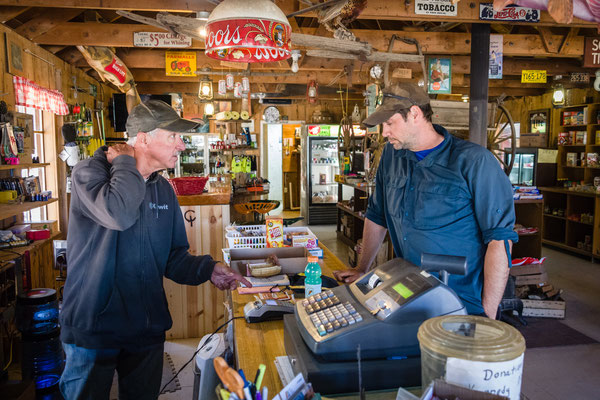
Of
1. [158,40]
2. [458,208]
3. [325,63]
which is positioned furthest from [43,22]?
[458,208]

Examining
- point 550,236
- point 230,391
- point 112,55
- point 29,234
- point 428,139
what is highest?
point 112,55

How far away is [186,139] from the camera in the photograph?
12.1 m

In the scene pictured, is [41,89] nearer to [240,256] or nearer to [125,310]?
[240,256]

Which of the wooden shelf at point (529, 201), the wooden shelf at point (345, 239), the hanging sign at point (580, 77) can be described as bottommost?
the wooden shelf at point (345, 239)

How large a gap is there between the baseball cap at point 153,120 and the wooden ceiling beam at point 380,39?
4923 mm

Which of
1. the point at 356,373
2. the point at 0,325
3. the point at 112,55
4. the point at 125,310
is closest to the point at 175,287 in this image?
the point at 0,325

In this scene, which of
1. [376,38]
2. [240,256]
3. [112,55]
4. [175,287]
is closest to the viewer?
[240,256]

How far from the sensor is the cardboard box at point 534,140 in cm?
1096

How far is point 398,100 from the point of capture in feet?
7.35

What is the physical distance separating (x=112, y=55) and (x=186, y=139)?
4.80 meters

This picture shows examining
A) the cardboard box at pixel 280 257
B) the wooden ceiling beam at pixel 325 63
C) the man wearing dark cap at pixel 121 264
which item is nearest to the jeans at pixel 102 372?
the man wearing dark cap at pixel 121 264

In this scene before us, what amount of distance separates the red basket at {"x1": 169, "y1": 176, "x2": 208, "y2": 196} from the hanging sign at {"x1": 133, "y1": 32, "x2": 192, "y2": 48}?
2730 mm

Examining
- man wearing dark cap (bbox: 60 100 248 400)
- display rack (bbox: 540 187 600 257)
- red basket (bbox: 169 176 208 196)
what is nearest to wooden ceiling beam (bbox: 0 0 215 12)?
red basket (bbox: 169 176 208 196)

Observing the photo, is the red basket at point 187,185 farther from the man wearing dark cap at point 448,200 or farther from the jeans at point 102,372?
the man wearing dark cap at point 448,200
